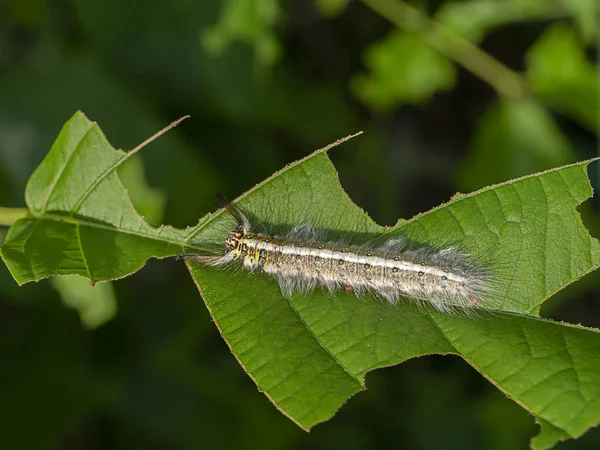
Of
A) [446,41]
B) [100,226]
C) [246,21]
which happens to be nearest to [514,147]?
[446,41]

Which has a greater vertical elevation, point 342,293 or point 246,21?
point 246,21

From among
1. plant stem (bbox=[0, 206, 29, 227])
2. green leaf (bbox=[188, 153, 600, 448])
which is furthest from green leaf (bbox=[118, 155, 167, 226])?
green leaf (bbox=[188, 153, 600, 448])

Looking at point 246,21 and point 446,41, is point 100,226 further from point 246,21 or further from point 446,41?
point 446,41

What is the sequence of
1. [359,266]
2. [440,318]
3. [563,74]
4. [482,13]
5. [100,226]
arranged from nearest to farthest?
[440,318] < [100,226] < [359,266] < [482,13] < [563,74]

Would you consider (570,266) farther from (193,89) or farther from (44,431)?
(44,431)

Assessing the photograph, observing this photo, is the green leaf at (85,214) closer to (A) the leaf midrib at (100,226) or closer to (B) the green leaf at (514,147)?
(A) the leaf midrib at (100,226)

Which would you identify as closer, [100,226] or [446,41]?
Answer: [100,226]

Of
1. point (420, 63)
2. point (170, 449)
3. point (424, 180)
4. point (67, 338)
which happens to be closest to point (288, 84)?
point (420, 63)
